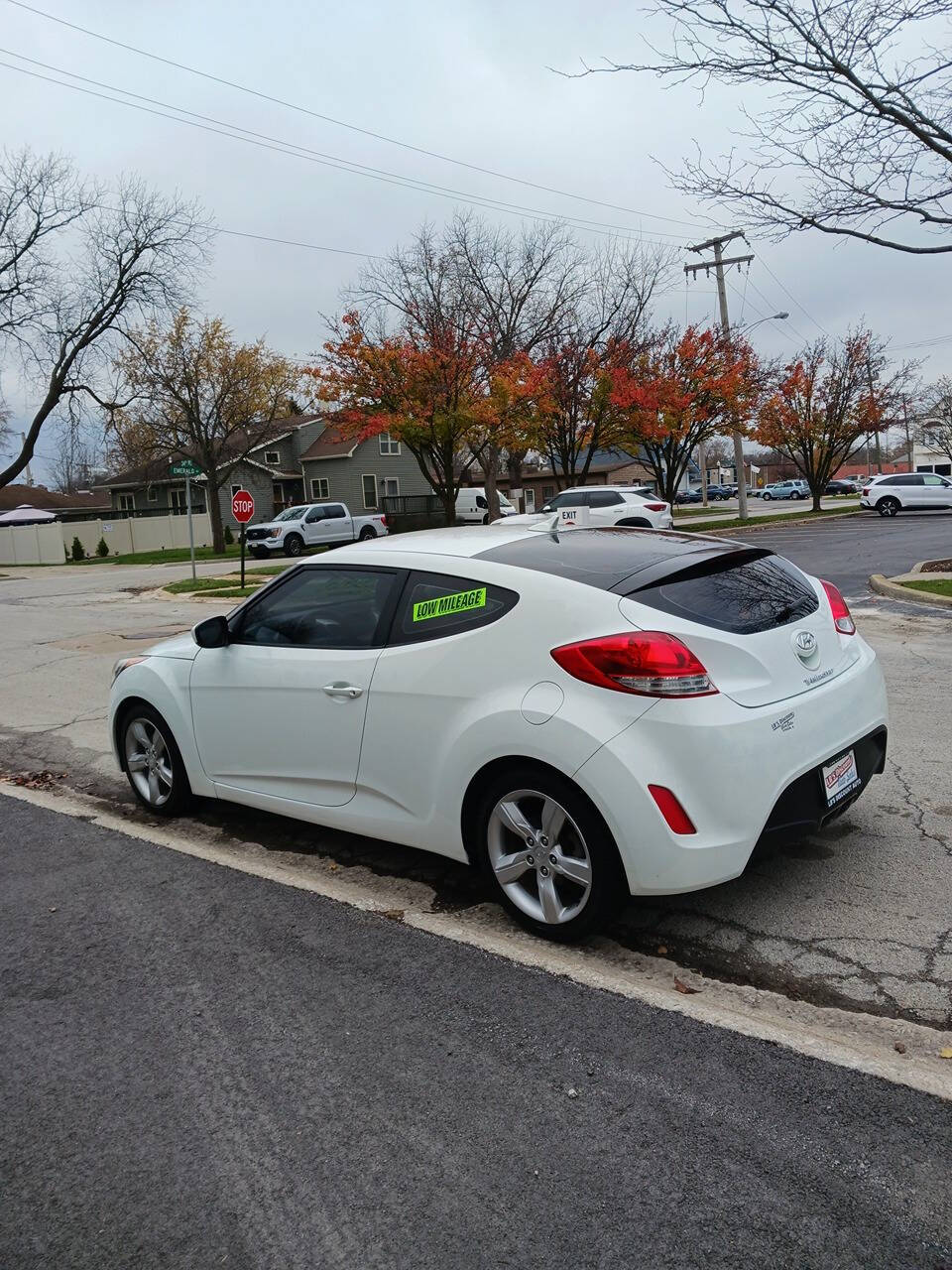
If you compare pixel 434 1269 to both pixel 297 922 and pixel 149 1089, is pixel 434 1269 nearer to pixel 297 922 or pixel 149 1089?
pixel 149 1089

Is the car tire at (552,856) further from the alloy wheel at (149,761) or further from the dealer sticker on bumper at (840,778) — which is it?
the alloy wheel at (149,761)

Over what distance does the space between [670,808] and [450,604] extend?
126 cm

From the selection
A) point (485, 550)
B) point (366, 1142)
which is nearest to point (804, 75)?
point (485, 550)

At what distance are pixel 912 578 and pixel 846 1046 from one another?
43.0 feet

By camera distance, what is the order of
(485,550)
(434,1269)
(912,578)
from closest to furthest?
(434,1269) < (485,550) < (912,578)

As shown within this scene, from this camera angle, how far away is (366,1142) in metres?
2.63

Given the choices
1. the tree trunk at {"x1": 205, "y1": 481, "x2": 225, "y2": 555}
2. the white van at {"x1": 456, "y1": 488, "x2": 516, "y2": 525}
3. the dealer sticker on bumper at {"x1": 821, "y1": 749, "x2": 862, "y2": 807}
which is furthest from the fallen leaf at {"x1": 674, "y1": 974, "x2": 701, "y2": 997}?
the white van at {"x1": 456, "y1": 488, "x2": 516, "y2": 525}

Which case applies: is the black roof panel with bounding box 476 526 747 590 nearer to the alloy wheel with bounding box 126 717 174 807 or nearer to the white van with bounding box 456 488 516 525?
the alloy wheel with bounding box 126 717 174 807

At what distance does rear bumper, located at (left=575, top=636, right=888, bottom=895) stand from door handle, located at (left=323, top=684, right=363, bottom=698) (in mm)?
1190

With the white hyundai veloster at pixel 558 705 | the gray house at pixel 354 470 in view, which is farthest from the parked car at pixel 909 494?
the white hyundai veloster at pixel 558 705

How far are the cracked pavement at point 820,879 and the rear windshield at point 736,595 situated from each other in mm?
1051

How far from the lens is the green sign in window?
12.9 feet

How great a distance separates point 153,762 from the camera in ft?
18.1

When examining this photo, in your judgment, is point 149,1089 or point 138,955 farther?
point 138,955
